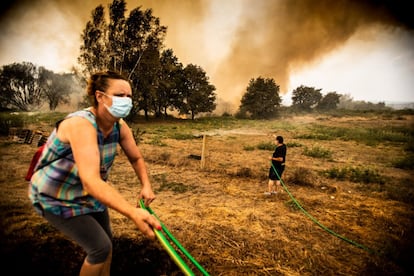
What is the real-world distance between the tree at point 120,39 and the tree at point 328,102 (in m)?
45.2

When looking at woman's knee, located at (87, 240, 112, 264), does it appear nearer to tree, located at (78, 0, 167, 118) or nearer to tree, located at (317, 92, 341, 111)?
tree, located at (78, 0, 167, 118)

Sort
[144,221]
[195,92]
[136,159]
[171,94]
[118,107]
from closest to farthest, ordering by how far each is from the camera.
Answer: [144,221]
[118,107]
[136,159]
[171,94]
[195,92]

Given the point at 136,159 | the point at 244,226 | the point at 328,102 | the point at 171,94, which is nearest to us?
the point at 136,159

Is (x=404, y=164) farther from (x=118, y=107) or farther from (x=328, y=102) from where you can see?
(x=328, y=102)

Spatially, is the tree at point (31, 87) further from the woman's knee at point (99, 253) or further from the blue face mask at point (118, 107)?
the woman's knee at point (99, 253)

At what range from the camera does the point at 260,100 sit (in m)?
42.5

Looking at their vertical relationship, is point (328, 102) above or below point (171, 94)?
above

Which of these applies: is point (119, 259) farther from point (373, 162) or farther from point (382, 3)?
point (373, 162)

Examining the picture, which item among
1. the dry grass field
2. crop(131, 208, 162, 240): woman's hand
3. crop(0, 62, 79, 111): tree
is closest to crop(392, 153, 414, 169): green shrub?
the dry grass field

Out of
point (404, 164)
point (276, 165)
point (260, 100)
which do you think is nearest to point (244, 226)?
point (276, 165)

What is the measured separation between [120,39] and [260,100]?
2946 centimetres

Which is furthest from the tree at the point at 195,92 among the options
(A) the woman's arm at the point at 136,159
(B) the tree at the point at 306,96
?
(A) the woman's arm at the point at 136,159

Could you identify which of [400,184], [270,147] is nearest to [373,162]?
[400,184]

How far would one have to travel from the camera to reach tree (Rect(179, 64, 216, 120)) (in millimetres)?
38062
